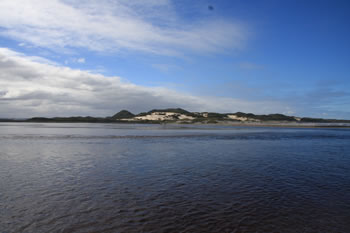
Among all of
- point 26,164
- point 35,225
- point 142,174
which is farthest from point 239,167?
point 26,164

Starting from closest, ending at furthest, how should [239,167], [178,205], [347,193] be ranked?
[178,205], [347,193], [239,167]

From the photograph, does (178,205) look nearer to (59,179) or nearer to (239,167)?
(59,179)

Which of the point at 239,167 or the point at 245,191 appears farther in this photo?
the point at 239,167

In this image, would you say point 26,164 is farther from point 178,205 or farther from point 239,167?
point 239,167

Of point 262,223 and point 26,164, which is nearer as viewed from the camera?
point 262,223

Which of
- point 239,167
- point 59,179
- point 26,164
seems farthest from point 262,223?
point 26,164

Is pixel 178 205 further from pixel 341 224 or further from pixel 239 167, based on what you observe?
pixel 239 167

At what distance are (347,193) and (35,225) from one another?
1498cm

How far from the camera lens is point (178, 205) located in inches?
427

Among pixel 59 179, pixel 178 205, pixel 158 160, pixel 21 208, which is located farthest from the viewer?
pixel 158 160

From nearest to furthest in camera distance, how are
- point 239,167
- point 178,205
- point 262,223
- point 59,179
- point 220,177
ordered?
point 262,223 < point 178,205 < point 59,179 < point 220,177 < point 239,167

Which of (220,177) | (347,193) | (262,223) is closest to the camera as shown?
(262,223)

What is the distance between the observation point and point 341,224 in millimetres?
9039

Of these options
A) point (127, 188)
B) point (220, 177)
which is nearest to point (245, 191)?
point (220, 177)
